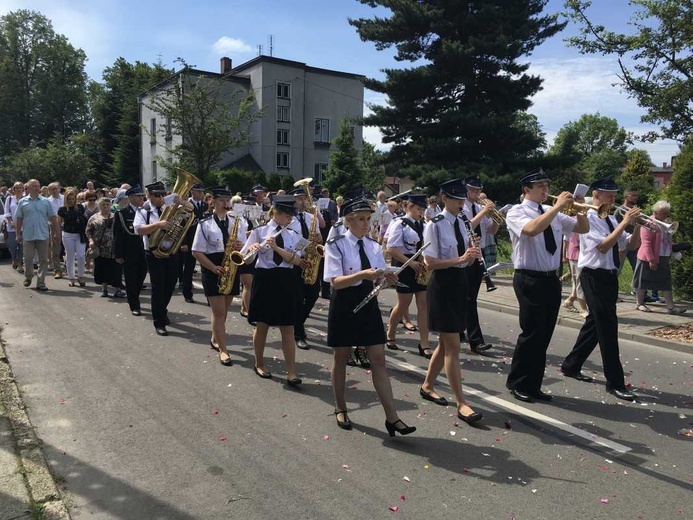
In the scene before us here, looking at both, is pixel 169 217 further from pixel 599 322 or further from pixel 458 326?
pixel 599 322

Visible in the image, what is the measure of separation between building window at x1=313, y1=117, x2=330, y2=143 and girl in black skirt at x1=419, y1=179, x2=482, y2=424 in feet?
130

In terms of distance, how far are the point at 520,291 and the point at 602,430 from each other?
60.0 inches

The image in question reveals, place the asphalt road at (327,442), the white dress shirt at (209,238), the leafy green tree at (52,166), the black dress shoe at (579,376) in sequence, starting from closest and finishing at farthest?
1. the asphalt road at (327,442)
2. the black dress shoe at (579,376)
3. the white dress shirt at (209,238)
4. the leafy green tree at (52,166)

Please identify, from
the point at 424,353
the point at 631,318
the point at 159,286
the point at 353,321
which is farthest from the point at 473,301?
the point at 159,286

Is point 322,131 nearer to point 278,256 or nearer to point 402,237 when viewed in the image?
point 402,237

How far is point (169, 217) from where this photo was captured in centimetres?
838

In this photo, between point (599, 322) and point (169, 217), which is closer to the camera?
point (599, 322)

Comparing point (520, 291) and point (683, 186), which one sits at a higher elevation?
point (683, 186)

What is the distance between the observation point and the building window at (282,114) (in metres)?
41.7

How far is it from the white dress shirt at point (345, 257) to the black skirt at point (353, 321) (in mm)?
115

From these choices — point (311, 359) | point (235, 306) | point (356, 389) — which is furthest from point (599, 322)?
point (235, 306)

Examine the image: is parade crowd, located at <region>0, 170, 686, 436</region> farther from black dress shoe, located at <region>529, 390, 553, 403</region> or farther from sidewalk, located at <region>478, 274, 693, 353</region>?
sidewalk, located at <region>478, 274, 693, 353</region>

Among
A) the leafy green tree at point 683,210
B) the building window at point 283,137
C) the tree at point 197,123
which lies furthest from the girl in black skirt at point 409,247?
the building window at point 283,137

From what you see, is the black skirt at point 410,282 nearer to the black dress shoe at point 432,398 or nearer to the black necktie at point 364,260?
the black dress shoe at point 432,398
